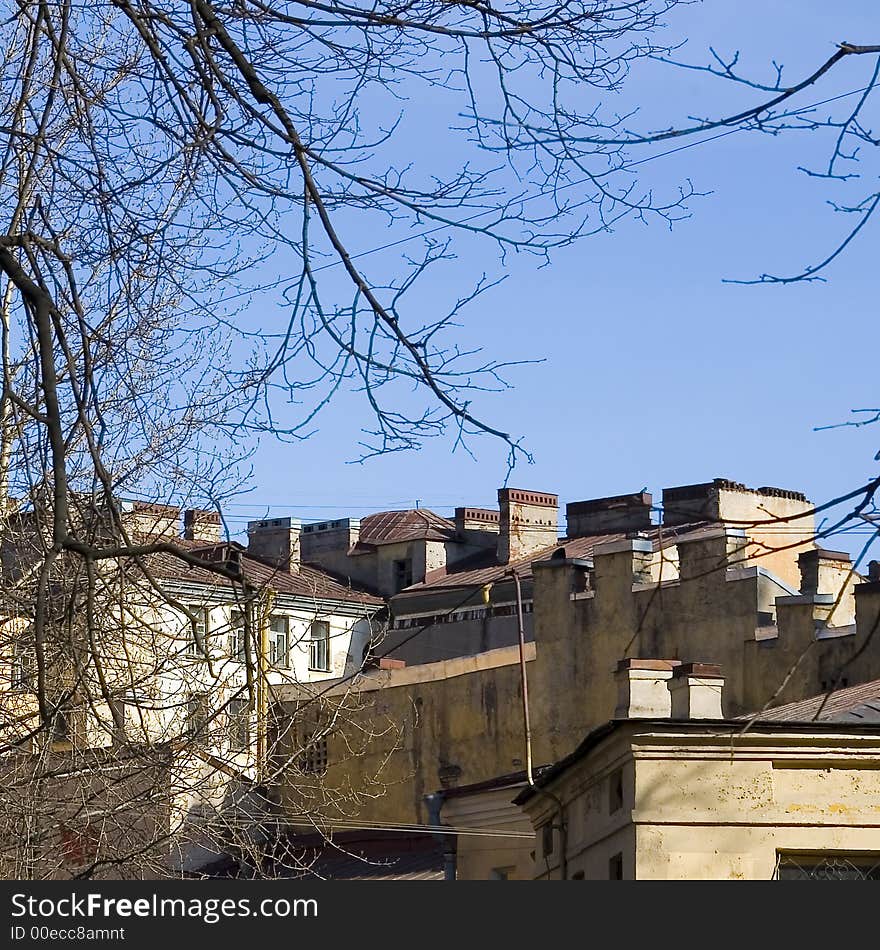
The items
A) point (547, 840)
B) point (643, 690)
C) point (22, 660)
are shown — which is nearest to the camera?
point (22, 660)

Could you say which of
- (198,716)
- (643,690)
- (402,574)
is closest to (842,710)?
(643,690)

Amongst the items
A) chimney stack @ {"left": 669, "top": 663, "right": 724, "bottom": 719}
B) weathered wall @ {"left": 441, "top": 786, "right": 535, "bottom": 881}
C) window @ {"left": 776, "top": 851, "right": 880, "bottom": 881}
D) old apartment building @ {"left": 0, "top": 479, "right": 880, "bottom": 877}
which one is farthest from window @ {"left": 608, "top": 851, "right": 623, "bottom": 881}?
weathered wall @ {"left": 441, "top": 786, "right": 535, "bottom": 881}

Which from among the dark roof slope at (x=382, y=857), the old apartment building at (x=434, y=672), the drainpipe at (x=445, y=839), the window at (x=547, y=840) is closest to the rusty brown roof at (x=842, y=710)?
the old apartment building at (x=434, y=672)

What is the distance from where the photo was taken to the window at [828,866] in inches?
562

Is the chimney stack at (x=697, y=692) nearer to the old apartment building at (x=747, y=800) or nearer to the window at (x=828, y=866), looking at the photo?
the old apartment building at (x=747, y=800)

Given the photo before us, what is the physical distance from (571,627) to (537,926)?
22.3 m

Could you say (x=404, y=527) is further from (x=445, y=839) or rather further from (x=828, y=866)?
(x=828, y=866)

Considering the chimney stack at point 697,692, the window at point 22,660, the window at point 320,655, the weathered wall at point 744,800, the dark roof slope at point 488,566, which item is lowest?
the weathered wall at point 744,800

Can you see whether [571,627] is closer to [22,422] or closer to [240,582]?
[22,422]

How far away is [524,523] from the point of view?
4825 centimetres

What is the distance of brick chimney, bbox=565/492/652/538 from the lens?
4509 cm

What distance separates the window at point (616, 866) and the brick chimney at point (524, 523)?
31337 millimetres

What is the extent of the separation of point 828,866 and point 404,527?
37.9 metres

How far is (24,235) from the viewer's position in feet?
21.0
